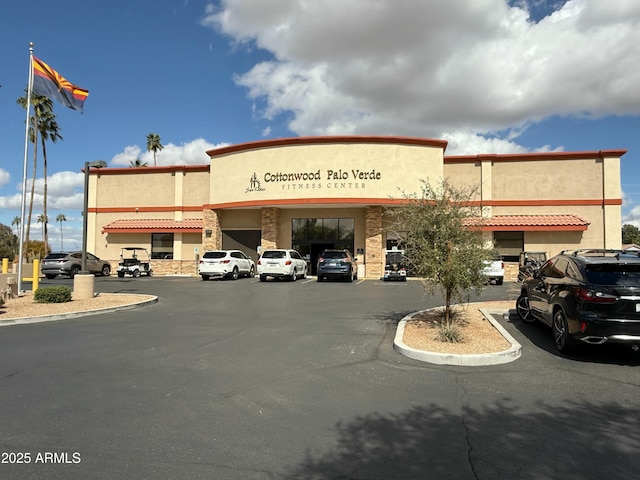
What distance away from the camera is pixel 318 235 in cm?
3022

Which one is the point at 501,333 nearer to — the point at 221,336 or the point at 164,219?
the point at 221,336

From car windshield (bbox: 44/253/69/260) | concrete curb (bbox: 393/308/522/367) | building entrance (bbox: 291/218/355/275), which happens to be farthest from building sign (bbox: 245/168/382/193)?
concrete curb (bbox: 393/308/522/367)

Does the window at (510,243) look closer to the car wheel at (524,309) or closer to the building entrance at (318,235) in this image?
the building entrance at (318,235)

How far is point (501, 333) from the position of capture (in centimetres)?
880

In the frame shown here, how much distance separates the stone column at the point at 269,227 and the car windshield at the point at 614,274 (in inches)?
917

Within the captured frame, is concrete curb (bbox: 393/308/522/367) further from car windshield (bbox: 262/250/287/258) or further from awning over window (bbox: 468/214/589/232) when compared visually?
awning over window (bbox: 468/214/589/232)

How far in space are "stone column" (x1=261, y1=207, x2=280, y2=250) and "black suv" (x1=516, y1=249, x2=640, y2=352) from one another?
22310mm

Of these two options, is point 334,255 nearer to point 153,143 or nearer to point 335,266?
point 335,266

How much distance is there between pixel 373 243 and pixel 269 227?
22.1 feet

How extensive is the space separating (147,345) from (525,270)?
18.4 m

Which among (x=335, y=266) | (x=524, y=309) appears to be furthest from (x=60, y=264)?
(x=524, y=309)

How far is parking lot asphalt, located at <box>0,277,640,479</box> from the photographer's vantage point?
371 cm

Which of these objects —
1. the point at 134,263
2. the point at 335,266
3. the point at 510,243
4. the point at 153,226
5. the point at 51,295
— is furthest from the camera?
the point at 153,226

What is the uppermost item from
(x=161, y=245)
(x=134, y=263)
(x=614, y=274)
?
(x=161, y=245)
